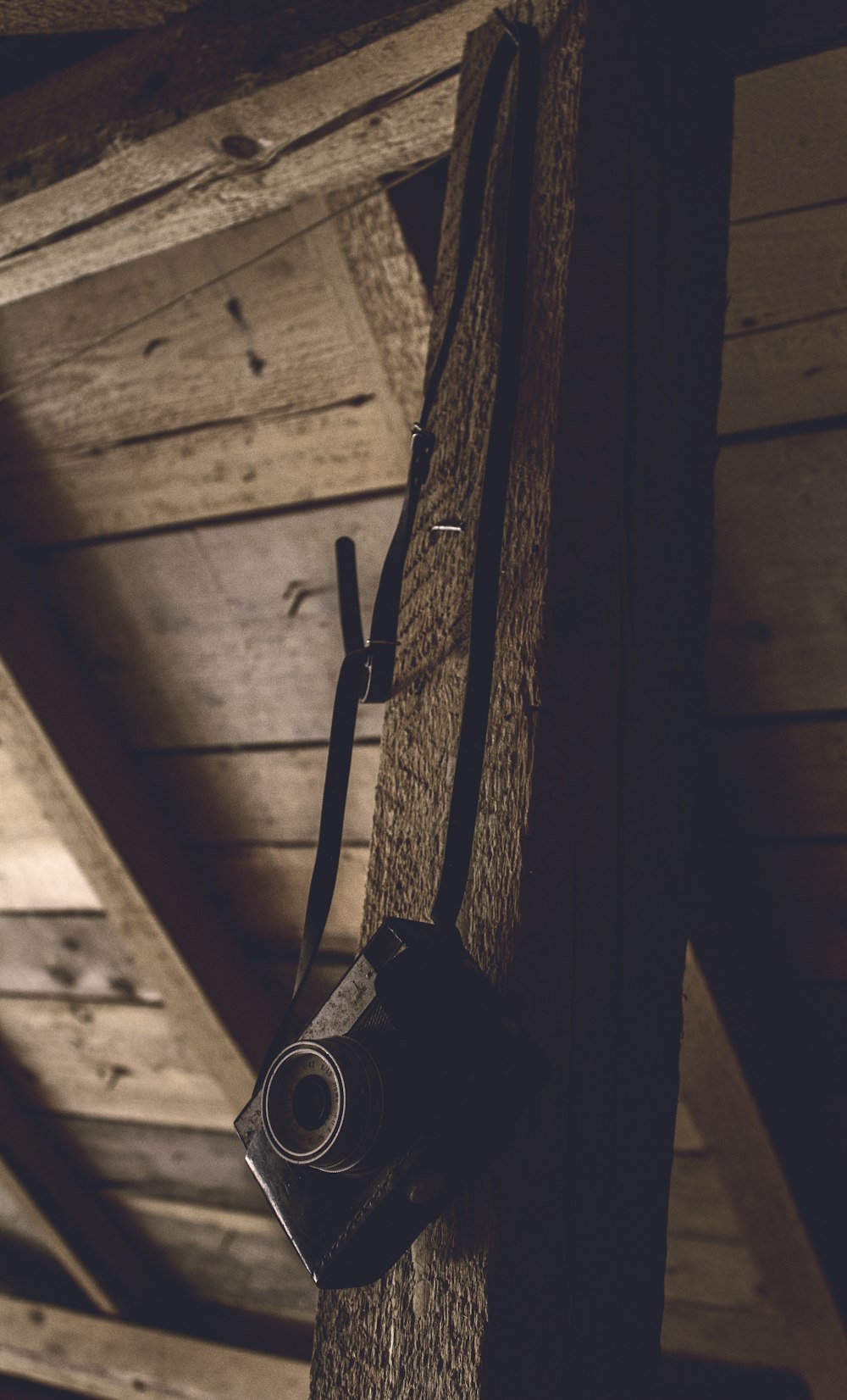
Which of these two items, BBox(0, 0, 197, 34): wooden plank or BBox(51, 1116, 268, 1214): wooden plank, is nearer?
BBox(0, 0, 197, 34): wooden plank

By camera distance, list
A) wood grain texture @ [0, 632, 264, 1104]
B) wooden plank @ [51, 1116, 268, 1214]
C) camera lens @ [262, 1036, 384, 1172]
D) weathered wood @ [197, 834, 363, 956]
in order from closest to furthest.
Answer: camera lens @ [262, 1036, 384, 1172]
wood grain texture @ [0, 632, 264, 1104]
weathered wood @ [197, 834, 363, 956]
wooden plank @ [51, 1116, 268, 1214]

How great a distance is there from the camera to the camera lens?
448mm

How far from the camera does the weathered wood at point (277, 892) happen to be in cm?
144

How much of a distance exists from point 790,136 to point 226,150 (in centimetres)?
47

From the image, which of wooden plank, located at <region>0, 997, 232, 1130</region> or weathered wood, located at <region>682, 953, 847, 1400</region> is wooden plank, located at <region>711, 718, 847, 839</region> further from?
wooden plank, located at <region>0, 997, 232, 1130</region>

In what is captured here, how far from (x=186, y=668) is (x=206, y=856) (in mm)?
317

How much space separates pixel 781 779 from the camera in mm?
1121

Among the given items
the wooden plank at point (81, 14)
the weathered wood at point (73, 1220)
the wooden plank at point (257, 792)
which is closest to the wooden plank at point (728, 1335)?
the wooden plank at point (257, 792)

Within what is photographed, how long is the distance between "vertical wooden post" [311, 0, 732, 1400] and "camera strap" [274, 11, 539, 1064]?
0.01 meters

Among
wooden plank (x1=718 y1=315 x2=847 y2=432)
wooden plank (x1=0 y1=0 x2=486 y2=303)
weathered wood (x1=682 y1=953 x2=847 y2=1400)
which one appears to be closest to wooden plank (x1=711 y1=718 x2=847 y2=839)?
weathered wood (x1=682 y1=953 x2=847 y2=1400)

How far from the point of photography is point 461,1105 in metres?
0.47

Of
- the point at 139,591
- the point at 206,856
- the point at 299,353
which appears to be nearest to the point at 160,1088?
the point at 206,856

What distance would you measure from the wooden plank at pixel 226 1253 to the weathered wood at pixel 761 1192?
2.91ft

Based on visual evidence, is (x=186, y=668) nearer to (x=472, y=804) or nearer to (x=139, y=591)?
(x=139, y=591)
